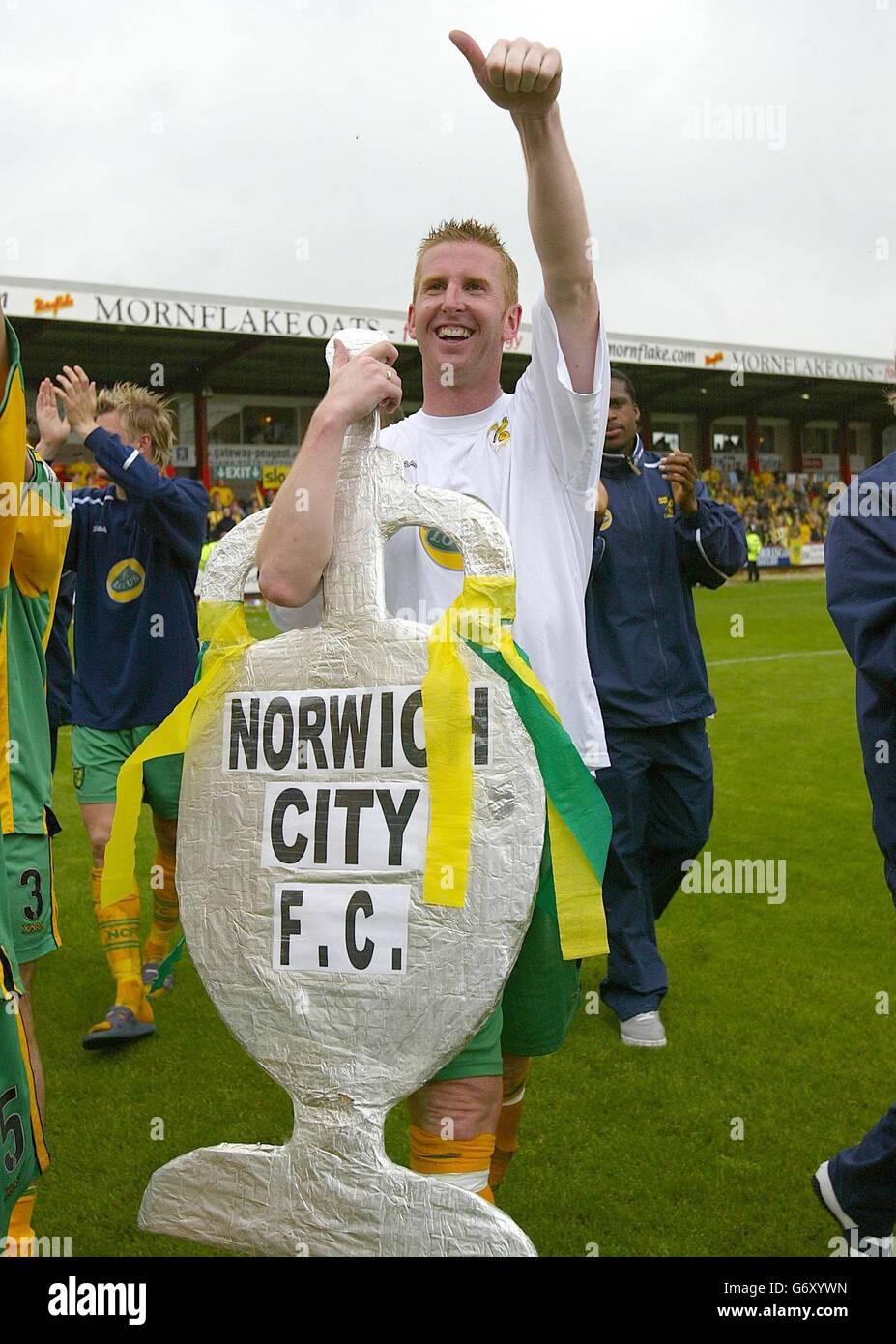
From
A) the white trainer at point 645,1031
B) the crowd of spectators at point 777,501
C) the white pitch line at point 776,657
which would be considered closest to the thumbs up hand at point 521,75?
the white trainer at point 645,1031

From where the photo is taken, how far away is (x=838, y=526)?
2418 mm

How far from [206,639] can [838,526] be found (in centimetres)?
123

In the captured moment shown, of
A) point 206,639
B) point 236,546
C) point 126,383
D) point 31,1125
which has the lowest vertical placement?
point 31,1125

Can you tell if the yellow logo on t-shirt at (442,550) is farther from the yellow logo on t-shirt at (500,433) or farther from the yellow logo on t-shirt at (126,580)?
the yellow logo on t-shirt at (126,580)

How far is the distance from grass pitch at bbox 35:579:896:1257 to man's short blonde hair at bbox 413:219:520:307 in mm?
2047

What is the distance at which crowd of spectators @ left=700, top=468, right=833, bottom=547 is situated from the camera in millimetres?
36344

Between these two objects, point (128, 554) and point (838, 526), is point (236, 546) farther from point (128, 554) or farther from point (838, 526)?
point (128, 554)

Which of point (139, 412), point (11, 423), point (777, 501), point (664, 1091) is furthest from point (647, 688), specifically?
point (777, 501)

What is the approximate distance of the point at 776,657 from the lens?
1379 cm

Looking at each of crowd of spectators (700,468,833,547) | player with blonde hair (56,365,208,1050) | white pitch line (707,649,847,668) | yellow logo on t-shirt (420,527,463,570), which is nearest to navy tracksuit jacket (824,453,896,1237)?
yellow logo on t-shirt (420,527,463,570)

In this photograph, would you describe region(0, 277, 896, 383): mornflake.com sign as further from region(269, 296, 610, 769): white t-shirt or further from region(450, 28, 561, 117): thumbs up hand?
region(450, 28, 561, 117): thumbs up hand

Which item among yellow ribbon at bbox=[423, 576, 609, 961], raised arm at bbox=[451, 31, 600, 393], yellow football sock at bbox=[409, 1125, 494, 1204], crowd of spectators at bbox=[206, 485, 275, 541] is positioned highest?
crowd of spectators at bbox=[206, 485, 275, 541]

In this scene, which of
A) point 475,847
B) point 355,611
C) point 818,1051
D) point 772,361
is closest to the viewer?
point 475,847

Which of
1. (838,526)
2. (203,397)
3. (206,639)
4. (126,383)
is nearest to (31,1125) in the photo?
(206,639)
